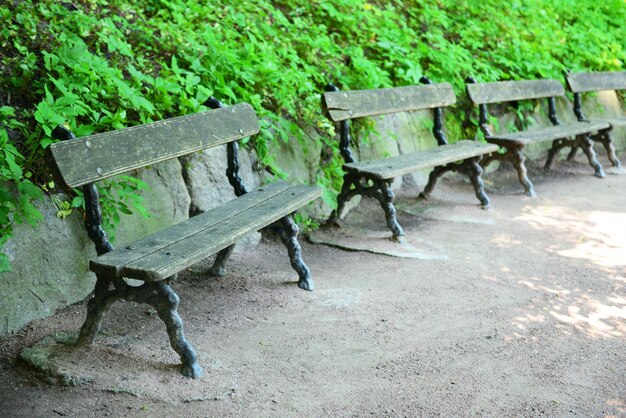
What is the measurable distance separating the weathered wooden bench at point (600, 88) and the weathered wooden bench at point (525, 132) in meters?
0.17

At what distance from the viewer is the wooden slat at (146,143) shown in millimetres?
3541

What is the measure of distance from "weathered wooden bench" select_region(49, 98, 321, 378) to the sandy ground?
255 mm

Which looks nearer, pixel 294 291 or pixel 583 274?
pixel 294 291

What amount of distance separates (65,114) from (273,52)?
7.84 feet

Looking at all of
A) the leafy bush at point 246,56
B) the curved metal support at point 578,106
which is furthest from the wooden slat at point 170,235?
the curved metal support at point 578,106

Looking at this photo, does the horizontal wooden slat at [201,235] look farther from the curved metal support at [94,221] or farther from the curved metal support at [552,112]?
the curved metal support at [552,112]

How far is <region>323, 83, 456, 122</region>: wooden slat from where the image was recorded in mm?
5762

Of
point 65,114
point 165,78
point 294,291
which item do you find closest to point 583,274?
point 294,291

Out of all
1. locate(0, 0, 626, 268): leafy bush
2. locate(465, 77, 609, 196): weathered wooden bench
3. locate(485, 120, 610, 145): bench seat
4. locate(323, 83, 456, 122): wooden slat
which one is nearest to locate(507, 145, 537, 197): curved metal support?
locate(465, 77, 609, 196): weathered wooden bench

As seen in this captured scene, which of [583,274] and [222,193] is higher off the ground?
[222,193]

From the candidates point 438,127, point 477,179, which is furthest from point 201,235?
point 438,127

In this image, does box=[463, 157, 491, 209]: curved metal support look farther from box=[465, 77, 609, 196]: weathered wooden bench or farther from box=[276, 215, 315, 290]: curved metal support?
box=[276, 215, 315, 290]: curved metal support

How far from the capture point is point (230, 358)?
12.2ft

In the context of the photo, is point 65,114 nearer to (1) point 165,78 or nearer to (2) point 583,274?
(1) point 165,78
